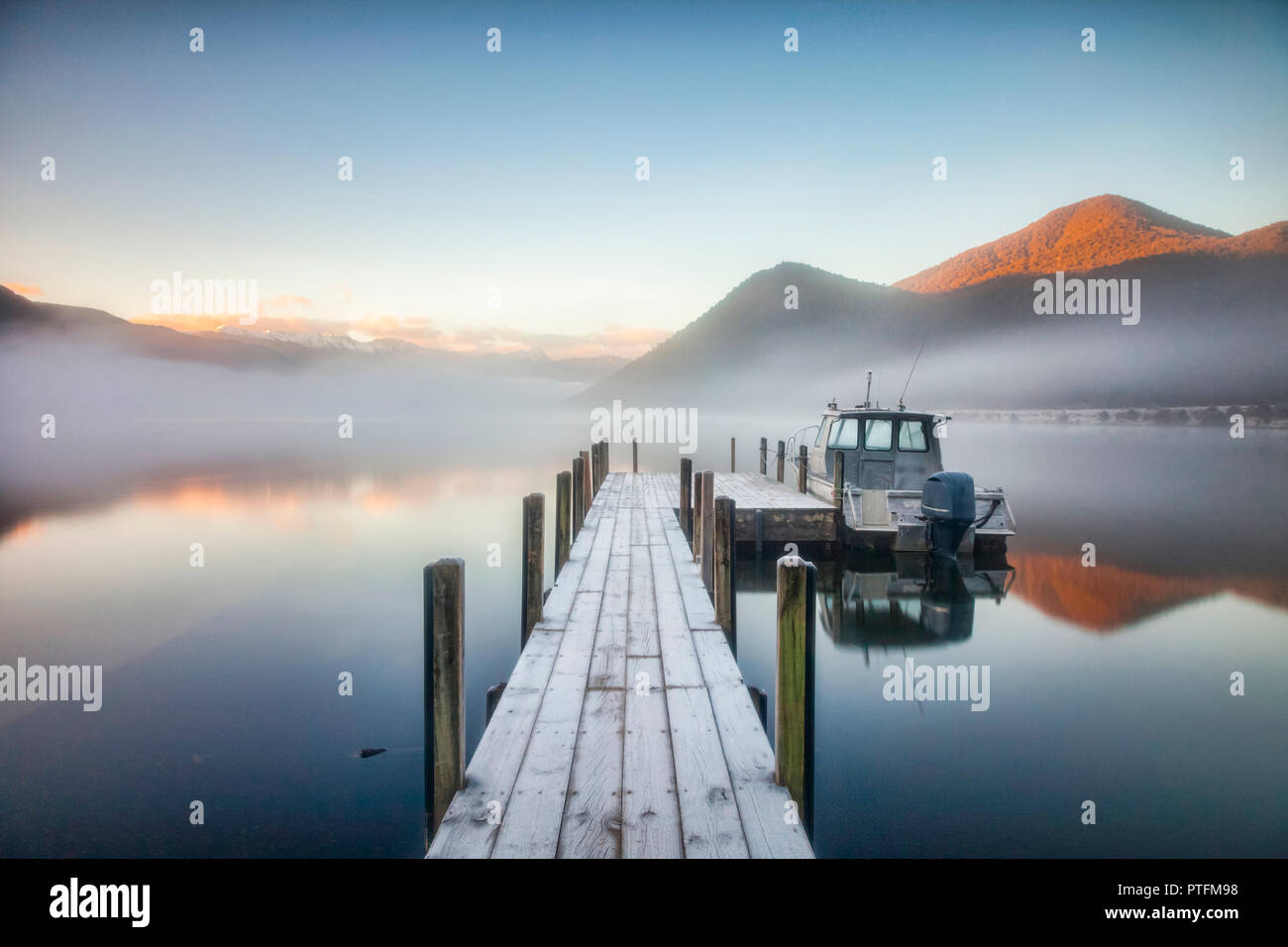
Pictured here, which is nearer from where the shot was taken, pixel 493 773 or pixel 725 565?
pixel 493 773

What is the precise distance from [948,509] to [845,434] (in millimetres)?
4178

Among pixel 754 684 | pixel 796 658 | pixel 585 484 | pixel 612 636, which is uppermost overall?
pixel 585 484

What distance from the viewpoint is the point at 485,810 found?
10.8 feet

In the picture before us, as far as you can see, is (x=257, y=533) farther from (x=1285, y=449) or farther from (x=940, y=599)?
Answer: (x=1285, y=449)

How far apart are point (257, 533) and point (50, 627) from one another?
10.6 metres

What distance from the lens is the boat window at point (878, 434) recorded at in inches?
638

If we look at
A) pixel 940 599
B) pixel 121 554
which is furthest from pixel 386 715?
pixel 121 554

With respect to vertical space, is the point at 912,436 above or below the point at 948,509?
above

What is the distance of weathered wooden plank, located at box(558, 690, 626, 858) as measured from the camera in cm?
306

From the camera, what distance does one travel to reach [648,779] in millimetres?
3604

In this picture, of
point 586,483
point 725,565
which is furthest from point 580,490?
point 725,565

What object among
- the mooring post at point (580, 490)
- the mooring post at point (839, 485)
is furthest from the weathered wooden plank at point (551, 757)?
the mooring post at point (839, 485)

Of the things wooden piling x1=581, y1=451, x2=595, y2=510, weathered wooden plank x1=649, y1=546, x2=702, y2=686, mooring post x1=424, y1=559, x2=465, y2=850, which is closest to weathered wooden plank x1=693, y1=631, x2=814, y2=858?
weathered wooden plank x1=649, y1=546, x2=702, y2=686

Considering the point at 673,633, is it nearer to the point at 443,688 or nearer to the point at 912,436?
the point at 443,688
